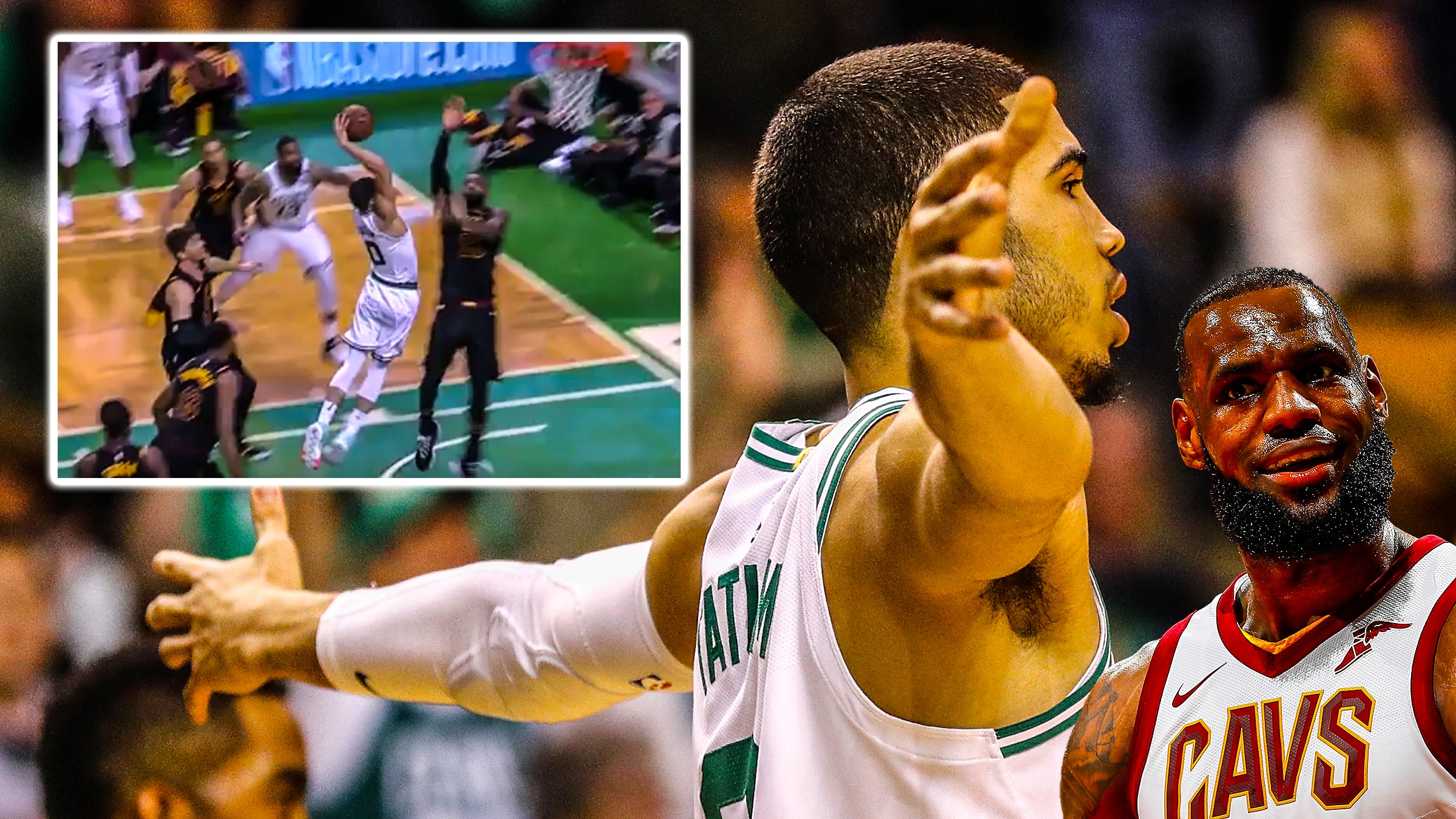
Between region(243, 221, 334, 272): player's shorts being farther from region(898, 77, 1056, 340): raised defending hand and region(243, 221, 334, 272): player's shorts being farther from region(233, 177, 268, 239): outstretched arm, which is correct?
region(898, 77, 1056, 340): raised defending hand

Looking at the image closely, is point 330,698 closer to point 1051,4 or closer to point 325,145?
point 325,145

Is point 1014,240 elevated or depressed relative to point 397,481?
elevated

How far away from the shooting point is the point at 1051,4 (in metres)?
3.32

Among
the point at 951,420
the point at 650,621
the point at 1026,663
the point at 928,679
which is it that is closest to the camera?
the point at 951,420

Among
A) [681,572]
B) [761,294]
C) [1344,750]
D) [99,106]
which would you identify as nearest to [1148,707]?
[1344,750]

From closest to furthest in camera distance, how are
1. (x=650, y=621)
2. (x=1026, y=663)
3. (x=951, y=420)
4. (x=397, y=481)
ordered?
(x=951, y=420) → (x=1026, y=663) → (x=650, y=621) → (x=397, y=481)

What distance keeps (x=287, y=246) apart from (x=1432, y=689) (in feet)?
8.31

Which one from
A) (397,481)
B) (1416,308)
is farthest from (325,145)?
(1416,308)

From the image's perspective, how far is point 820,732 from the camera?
217cm

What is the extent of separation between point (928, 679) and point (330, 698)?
5.64ft

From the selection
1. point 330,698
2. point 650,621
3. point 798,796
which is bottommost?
point 330,698

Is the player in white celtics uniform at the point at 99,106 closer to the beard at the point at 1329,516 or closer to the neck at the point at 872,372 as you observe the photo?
the neck at the point at 872,372

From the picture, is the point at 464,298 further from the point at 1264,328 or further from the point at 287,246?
the point at 1264,328

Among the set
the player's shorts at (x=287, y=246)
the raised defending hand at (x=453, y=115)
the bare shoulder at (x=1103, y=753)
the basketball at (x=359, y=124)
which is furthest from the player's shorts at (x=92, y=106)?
the bare shoulder at (x=1103, y=753)
